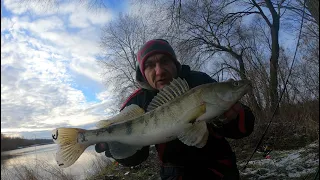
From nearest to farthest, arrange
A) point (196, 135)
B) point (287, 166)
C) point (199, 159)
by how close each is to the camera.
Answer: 1. point (196, 135)
2. point (199, 159)
3. point (287, 166)

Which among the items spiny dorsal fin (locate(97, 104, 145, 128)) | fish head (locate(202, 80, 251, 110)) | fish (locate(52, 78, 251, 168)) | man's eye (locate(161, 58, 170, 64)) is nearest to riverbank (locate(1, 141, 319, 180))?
fish (locate(52, 78, 251, 168))

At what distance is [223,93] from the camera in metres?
1.89

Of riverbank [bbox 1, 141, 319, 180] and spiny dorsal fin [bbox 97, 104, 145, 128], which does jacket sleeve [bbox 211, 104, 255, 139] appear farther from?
riverbank [bbox 1, 141, 319, 180]

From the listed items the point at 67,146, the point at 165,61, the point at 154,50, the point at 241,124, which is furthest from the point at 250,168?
the point at 67,146

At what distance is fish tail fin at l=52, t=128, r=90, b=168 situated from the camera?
203 cm

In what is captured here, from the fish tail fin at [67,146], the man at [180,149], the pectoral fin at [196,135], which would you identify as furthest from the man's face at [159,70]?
the fish tail fin at [67,146]

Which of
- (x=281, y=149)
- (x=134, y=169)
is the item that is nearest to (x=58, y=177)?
(x=134, y=169)

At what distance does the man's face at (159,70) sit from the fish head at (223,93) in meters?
0.83

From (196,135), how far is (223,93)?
0.37 metres

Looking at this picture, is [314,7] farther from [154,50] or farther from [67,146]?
[67,146]

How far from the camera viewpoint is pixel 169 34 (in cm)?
553

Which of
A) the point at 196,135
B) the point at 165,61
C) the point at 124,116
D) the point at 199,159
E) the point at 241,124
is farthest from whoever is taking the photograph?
the point at 165,61

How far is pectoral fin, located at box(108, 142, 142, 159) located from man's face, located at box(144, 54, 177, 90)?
788 mm

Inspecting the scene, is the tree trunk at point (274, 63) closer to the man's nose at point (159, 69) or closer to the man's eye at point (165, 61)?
the man's eye at point (165, 61)
